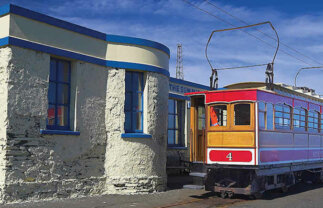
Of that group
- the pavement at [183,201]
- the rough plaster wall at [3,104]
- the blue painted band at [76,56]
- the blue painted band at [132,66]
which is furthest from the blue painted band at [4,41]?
the pavement at [183,201]

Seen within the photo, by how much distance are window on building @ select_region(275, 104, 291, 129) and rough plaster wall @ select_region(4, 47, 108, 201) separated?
4.95m

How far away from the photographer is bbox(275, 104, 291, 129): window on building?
1223 centimetres

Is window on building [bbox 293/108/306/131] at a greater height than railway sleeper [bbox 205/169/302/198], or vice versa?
window on building [bbox 293/108/306/131]

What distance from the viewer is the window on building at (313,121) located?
1443 cm

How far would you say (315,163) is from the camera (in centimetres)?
1480

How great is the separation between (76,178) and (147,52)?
4.22 m

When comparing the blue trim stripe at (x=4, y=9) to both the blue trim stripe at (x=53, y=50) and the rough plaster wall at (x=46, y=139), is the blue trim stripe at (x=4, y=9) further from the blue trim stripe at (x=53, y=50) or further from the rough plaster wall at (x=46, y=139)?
the rough plaster wall at (x=46, y=139)

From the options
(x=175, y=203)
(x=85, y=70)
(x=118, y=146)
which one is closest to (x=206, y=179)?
(x=175, y=203)

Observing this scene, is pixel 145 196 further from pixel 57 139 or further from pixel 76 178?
pixel 57 139

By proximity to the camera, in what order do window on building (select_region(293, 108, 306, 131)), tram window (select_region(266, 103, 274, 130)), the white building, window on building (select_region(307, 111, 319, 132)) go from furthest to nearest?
1. window on building (select_region(307, 111, 319, 132))
2. window on building (select_region(293, 108, 306, 131))
3. tram window (select_region(266, 103, 274, 130))
4. the white building

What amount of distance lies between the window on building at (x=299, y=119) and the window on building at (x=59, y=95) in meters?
6.94

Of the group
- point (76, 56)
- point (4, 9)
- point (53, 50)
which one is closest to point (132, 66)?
point (76, 56)

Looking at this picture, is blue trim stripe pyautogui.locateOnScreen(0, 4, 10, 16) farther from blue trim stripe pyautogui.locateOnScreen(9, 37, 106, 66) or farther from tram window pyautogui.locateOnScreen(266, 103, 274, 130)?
tram window pyautogui.locateOnScreen(266, 103, 274, 130)

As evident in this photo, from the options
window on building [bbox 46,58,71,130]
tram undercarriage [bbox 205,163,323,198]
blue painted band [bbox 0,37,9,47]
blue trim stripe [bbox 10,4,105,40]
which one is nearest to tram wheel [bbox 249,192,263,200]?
tram undercarriage [bbox 205,163,323,198]
